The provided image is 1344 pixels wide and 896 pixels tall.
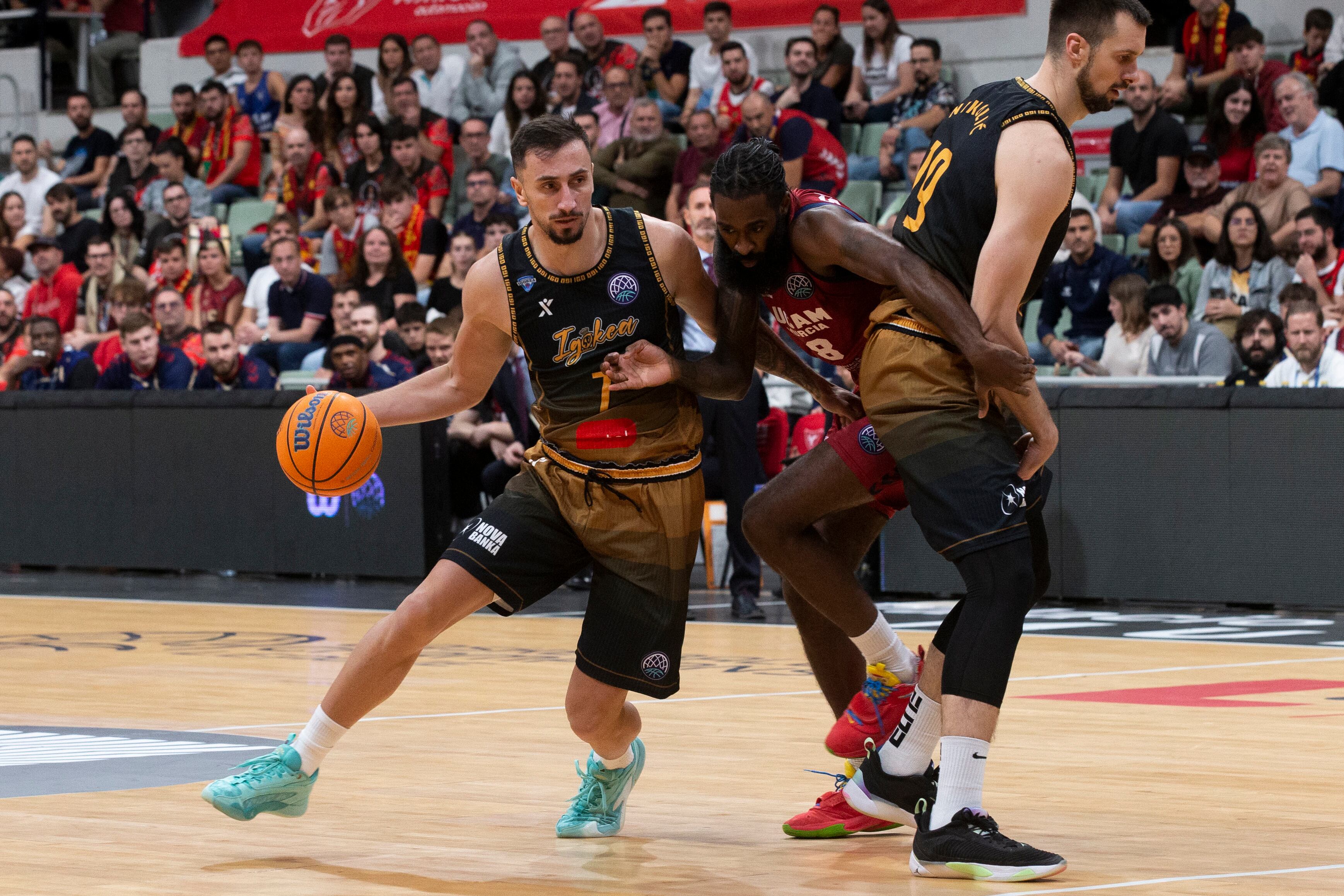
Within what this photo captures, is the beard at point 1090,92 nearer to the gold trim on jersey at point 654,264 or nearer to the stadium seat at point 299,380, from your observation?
the gold trim on jersey at point 654,264

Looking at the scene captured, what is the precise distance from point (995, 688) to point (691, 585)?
8.67 metres

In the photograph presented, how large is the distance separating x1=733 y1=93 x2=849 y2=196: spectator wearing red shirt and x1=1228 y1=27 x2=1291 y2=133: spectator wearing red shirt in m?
2.89

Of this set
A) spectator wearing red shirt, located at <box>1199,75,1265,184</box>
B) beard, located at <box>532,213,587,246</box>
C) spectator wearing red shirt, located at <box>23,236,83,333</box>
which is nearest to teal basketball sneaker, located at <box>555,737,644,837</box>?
beard, located at <box>532,213,587,246</box>

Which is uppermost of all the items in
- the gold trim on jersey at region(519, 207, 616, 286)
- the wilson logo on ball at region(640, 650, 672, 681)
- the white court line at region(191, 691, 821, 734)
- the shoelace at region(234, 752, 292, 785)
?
the gold trim on jersey at region(519, 207, 616, 286)

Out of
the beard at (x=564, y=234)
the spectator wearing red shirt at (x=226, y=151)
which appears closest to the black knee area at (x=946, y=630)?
the beard at (x=564, y=234)

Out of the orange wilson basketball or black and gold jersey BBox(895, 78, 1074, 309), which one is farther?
the orange wilson basketball

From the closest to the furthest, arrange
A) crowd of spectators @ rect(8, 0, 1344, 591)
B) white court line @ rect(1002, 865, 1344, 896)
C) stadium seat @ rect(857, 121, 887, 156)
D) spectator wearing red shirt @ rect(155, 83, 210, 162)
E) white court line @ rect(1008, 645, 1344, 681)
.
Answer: white court line @ rect(1002, 865, 1344, 896) → white court line @ rect(1008, 645, 1344, 681) → crowd of spectators @ rect(8, 0, 1344, 591) → stadium seat @ rect(857, 121, 887, 156) → spectator wearing red shirt @ rect(155, 83, 210, 162)

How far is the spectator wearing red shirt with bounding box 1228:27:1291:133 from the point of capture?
44.8 ft

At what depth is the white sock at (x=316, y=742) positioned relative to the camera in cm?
484

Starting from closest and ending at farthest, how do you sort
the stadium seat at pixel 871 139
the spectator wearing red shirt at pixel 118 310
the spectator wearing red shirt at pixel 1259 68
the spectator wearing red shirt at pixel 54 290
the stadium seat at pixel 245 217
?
the spectator wearing red shirt at pixel 1259 68 → the spectator wearing red shirt at pixel 118 310 → the stadium seat at pixel 871 139 → the spectator wearing red shirt at pixel 54 290 → the stadium seat at pixel 245 217

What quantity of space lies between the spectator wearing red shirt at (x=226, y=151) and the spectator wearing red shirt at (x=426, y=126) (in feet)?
6.90

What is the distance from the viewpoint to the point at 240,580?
13273 mm

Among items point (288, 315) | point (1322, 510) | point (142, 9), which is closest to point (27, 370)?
point (288, 315)

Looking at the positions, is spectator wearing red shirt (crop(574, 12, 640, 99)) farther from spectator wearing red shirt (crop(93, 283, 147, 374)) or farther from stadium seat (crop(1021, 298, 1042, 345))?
stadium seat (crop(1021, 298, 1042, 345))
